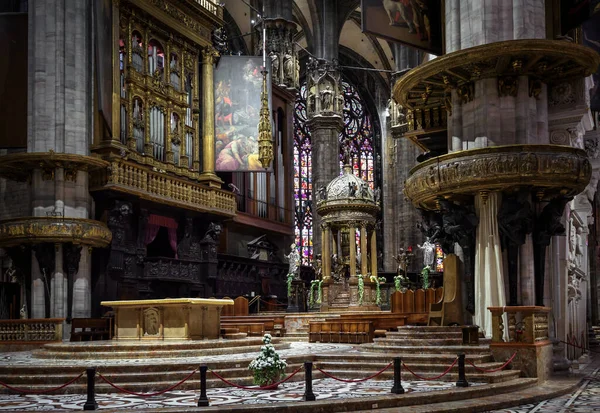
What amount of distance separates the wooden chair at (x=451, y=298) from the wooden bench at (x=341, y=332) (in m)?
4.04

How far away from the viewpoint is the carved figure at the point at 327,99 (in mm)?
39844

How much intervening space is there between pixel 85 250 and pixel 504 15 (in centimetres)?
1248

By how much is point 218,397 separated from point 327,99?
29.9m

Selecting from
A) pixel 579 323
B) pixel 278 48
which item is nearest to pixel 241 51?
pixel 278 48

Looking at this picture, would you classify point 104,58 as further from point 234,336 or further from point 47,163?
point 234,336

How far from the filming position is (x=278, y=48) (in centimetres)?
3584

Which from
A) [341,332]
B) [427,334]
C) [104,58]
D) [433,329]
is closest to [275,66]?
[104,58]

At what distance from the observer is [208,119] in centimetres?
2753

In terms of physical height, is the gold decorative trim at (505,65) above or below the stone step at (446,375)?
above

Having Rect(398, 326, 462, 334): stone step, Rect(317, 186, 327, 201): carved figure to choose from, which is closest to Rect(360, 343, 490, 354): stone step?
Rect(398, 326, 462, 334): stone step

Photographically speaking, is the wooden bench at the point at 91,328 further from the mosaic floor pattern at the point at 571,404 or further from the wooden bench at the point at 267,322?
the mosaic floor pattern at the point at 571,404

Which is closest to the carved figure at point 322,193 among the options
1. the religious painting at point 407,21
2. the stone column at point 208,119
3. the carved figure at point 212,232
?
the stone column at point 208,119

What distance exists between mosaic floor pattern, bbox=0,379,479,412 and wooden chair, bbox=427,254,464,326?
9.39 ft

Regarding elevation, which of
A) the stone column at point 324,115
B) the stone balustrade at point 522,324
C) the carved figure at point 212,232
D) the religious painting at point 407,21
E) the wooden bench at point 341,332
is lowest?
the wooden bench at point 341,332
